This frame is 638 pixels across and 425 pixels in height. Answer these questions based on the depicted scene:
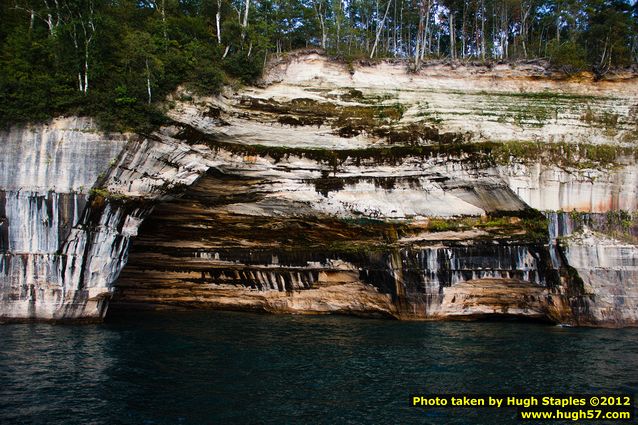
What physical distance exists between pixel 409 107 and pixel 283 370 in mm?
15338

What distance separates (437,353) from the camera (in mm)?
13570

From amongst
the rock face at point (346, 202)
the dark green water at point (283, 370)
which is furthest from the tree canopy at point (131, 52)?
the dark green water at point (283, 370)

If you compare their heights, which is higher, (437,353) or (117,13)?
(117,13)

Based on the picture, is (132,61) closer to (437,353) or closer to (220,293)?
(220,293)

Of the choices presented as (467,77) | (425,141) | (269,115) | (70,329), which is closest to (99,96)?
(269,115)

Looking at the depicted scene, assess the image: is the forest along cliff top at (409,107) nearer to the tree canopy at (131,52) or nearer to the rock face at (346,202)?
the rock face at (346,202)

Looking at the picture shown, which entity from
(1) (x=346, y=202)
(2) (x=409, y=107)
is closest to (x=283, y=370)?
(1) (x=346, y=202)

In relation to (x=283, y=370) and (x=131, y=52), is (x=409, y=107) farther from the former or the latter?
(x=283, y=370)

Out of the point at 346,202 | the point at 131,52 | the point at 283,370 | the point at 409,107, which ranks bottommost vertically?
the point at 283,370

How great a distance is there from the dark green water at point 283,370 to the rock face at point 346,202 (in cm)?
227

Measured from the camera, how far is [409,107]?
73.0 ft

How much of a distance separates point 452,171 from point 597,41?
1017 inches

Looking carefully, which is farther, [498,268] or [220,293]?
[220,293]

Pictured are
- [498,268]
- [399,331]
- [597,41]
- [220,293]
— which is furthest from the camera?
[597,41]
